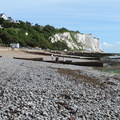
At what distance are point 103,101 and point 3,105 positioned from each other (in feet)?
13.0

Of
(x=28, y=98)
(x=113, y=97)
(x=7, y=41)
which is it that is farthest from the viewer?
(x=7, y=41)

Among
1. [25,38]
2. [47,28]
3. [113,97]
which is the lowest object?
[113,97]

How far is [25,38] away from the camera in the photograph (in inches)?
3605

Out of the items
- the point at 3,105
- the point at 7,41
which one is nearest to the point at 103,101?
the point at 3,105

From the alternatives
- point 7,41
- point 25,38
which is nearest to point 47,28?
point 25,38

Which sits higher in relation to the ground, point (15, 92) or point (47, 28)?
point (47, 28)

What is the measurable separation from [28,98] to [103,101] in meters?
3.01

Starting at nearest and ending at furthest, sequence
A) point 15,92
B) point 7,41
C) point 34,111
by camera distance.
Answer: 1. point 34,111
2. point 15,92
3. point 7,41

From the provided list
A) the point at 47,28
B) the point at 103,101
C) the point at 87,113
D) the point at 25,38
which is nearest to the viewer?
the point at 87,113

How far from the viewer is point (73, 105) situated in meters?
7.42

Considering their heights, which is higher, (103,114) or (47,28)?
(47,28)

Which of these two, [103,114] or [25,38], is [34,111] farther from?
[25,38]

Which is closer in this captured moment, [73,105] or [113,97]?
[73,105]

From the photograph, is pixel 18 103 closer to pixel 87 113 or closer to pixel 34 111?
pixel 34 111
